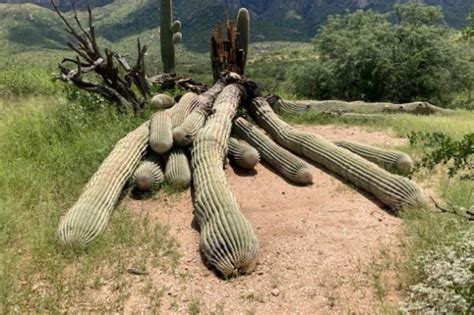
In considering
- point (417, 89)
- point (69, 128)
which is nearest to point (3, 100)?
point (69, 128)

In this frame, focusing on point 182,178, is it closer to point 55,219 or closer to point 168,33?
point 55,219

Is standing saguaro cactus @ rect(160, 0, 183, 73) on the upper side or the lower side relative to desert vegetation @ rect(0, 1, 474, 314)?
upper

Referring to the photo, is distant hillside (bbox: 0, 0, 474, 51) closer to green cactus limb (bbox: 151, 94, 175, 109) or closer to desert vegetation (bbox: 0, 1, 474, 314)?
desert vegetation (bbox: 0, 1, 474, 314)

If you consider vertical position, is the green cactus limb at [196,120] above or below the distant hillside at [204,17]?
above

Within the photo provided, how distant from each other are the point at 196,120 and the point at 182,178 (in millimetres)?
1352

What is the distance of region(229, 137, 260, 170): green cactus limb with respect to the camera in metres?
6.60

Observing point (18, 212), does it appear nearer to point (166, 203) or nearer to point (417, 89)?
point (166, 203)

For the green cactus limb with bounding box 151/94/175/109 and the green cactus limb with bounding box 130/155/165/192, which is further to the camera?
the green cactus limb with bounding box 151/94/175/109

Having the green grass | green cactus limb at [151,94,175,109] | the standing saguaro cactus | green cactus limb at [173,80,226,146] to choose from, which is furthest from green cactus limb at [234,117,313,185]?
the standing saguaro cactus

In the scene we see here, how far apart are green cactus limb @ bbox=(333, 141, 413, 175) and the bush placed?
336 inches

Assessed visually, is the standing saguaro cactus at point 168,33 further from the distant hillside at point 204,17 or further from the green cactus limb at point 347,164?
the distant hillside at point 204,17

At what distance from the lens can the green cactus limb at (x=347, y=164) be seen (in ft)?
18.0

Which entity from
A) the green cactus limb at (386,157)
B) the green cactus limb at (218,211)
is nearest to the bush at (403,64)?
the green cactus limb at (386,157)

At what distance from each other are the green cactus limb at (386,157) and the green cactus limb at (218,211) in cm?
195
